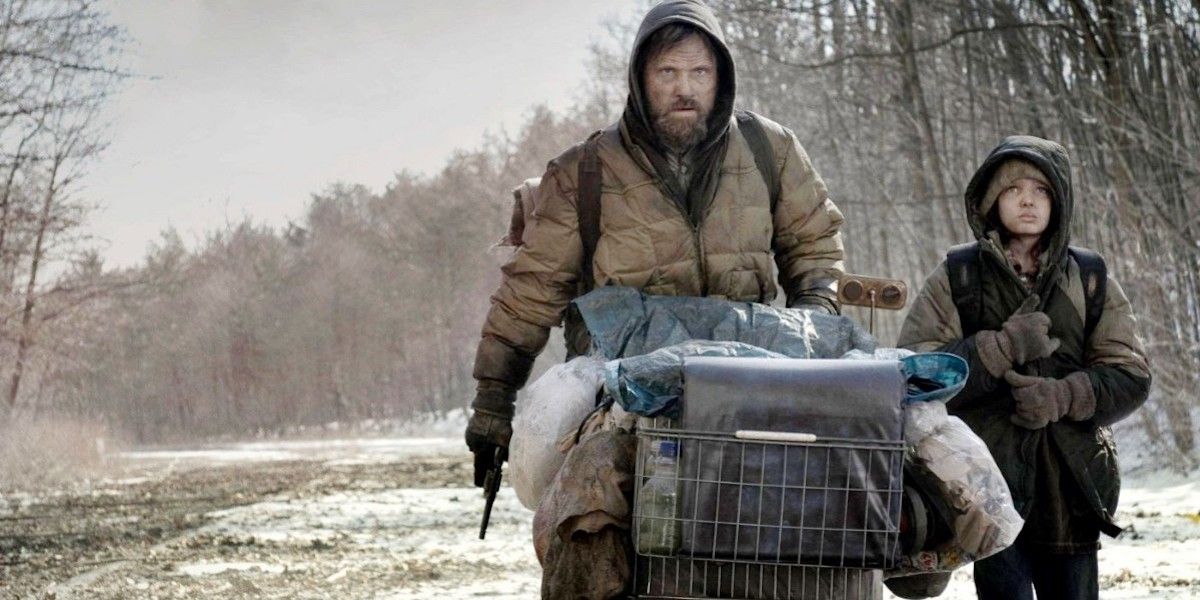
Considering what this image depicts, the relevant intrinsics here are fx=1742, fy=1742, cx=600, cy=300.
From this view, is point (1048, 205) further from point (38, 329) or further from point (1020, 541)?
point (38, 329)

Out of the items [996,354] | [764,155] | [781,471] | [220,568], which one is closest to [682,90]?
[764,155]

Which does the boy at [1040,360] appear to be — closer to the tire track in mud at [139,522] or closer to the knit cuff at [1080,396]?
the knit cuff at [1080,396]

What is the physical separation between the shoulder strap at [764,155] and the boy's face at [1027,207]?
86cm

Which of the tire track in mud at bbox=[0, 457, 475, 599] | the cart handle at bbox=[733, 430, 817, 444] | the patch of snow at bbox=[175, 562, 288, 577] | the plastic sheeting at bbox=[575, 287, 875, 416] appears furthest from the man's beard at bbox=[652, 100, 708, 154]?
the patch of snow at bbox=[175, 562, 288, 577]

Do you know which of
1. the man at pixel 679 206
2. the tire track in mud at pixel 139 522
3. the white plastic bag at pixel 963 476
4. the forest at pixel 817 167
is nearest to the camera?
the white plastic bag at pixel 963 476

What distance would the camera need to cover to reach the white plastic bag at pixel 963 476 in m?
4.13

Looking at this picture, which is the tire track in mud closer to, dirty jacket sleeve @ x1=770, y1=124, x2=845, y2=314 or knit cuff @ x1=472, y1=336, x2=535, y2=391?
knit cuff @ x1=472, y1=336, x2=535, y2=391

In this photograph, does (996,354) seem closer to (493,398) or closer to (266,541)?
(493,398)

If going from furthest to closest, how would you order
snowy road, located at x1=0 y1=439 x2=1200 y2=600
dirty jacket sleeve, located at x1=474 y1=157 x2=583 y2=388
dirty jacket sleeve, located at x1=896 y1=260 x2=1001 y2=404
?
snowy road, located at x1=0 y1=439 x2=1200 y2=600
dirty jacket sleeve, located at x1=896 y1=260 x2=1001 y2=404
dirty jacket sleeve, located at x1=474 y1=157 x2=583 y2=388

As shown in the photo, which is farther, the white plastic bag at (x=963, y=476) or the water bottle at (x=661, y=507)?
the white plastic bag at (x=963, y=476)

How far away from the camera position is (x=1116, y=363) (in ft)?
18.3

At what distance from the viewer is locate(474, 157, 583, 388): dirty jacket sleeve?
5.30m

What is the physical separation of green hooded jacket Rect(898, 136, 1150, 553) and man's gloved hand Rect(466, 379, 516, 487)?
133 centimetres

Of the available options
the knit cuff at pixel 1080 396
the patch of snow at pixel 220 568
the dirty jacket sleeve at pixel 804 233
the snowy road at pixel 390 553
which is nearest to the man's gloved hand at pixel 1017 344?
the knit cuff at pixel 1080 396
